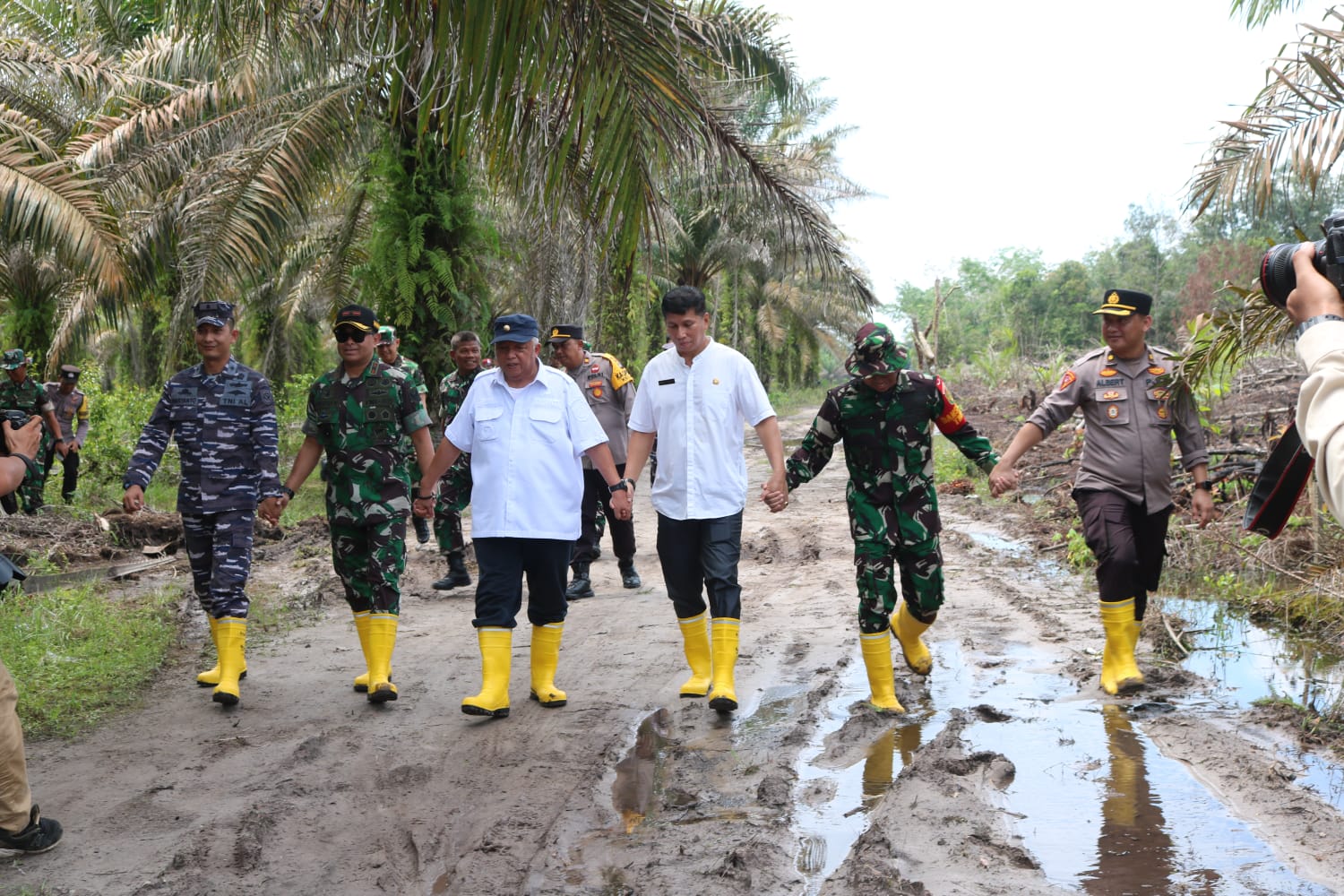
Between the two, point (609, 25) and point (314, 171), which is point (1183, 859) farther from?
point (314, 171)

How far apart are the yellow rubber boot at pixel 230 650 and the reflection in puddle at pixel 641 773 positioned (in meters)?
2.26

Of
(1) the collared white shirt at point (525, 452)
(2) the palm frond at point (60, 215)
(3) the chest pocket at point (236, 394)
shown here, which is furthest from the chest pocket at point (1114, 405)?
(2) the palm frond at point (60, 215)

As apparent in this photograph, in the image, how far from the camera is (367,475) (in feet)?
21.0

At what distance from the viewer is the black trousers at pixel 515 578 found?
5992 millimetres

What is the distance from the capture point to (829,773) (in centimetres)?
496

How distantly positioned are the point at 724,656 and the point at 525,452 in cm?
144

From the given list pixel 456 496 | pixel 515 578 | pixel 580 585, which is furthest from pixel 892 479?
pixel 456 496

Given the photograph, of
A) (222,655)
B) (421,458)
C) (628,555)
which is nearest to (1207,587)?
(628,555)

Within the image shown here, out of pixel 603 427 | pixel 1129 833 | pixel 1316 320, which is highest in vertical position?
pixel 1316 320

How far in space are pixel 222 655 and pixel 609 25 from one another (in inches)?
151

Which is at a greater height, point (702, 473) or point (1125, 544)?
point (702, 473)

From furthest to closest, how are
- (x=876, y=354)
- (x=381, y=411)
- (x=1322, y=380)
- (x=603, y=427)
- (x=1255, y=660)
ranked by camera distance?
(x=603, y=427), (x=1255, y=660), (x=381, y=411), (x=876, y=354), (x=1322, y=380)

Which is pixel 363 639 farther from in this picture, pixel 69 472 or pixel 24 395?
pixel 24 395

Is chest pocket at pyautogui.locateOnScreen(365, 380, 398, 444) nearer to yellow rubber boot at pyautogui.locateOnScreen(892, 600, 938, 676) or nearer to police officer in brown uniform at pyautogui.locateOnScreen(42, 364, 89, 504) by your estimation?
yellow rubber boot at pyautogui.locateOnScreen(892, 600, 938, 676)
